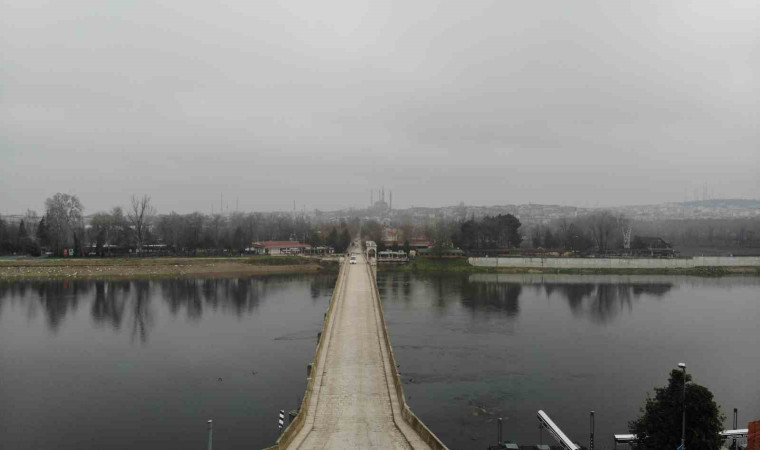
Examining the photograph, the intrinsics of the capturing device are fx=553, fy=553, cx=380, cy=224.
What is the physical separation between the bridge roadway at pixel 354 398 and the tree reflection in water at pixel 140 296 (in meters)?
11.7

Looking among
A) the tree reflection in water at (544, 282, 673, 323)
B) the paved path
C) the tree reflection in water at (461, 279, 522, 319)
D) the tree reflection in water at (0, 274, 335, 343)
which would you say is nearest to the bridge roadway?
the paved path

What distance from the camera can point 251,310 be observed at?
33656 millimetres

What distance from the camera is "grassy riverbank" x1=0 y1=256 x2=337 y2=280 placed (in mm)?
49375

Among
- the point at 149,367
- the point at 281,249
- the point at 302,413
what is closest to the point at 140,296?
the point at 149,367

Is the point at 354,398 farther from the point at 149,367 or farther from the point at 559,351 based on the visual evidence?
the point at 559,351

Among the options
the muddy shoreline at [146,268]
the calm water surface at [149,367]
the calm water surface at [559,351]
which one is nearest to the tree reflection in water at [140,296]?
the calm water surface at [149,367]

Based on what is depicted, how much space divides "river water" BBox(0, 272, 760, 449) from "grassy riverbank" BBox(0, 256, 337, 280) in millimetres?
7824

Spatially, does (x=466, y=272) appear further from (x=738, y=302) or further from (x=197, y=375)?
(x=197, y=375)

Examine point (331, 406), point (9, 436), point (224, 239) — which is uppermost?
point (224, 239)

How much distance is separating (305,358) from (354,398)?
8776 mm

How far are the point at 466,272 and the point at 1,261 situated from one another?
4328cm

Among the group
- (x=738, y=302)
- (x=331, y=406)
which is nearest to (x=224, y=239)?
(x=738, y=302)

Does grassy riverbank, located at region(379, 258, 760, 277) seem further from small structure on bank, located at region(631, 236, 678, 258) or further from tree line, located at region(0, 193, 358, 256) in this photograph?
tree line, located at region(0, 193, 358, 256)

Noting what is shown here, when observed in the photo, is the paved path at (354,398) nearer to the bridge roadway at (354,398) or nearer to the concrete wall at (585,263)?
the bridge roadway at (354,398)
